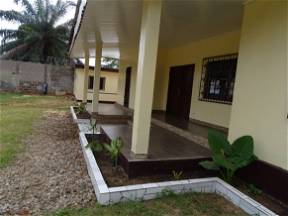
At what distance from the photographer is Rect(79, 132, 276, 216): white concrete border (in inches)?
120

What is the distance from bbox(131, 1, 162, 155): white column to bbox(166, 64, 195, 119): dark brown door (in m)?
4.04

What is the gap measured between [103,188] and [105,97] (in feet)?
46.4

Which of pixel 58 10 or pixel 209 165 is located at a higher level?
pixel 58 10

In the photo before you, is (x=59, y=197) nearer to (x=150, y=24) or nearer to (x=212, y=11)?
(x=150, y=24)

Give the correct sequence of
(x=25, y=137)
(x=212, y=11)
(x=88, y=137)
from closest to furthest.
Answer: (x=212, y=11) < (x=88, y=137) < (x=25, y=137)

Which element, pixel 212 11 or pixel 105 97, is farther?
pixel 105 97

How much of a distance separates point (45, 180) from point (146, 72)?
2245mm

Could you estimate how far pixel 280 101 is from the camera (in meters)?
3.31

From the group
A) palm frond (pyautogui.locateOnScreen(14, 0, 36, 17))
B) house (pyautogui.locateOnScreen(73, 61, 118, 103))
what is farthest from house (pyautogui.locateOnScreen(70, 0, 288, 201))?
palm frond (pyautogui.locateOnScreen(14, 0, 36, 17))

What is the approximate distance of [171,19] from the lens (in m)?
5.22

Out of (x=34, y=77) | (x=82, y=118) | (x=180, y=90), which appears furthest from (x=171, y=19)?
(x=34, y=77)

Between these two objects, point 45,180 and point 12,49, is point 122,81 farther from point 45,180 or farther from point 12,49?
point 12,49

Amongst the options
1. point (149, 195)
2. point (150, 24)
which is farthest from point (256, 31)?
point (149, 195)

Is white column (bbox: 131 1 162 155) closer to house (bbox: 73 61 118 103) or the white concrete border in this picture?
the white concrete border
